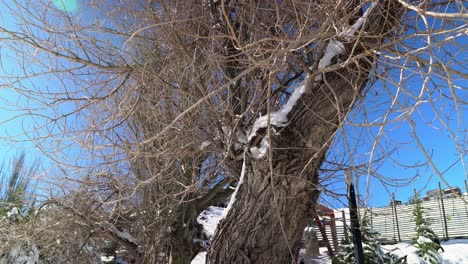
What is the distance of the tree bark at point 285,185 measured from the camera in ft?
8.39

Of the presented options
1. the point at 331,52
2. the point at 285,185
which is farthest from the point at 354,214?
the point at 331,52

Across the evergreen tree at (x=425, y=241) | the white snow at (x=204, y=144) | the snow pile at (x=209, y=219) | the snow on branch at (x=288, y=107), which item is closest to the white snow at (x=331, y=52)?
the snow on branch at (x=288, y=107)

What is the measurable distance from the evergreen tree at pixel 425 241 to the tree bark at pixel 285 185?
25.2 feet

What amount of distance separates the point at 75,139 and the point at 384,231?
1390 centimetres

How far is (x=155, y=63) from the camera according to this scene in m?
3.31

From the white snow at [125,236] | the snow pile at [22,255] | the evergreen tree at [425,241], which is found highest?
the evergreen tree at [425,241]

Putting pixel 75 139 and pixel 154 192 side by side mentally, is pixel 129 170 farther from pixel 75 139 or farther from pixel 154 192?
pixel 75 139

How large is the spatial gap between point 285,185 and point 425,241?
333 inches

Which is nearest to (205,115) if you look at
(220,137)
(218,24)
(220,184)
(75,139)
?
(220,137)

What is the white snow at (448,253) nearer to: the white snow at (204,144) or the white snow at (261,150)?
the white snow at (204,144)

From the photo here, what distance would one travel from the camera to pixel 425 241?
9359mm

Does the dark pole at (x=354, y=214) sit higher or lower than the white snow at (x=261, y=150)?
lower

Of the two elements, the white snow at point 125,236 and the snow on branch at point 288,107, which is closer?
the snow on branch at point 288,107

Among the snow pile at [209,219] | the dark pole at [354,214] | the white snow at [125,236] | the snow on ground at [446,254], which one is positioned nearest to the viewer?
the dark pole at [354,214]
